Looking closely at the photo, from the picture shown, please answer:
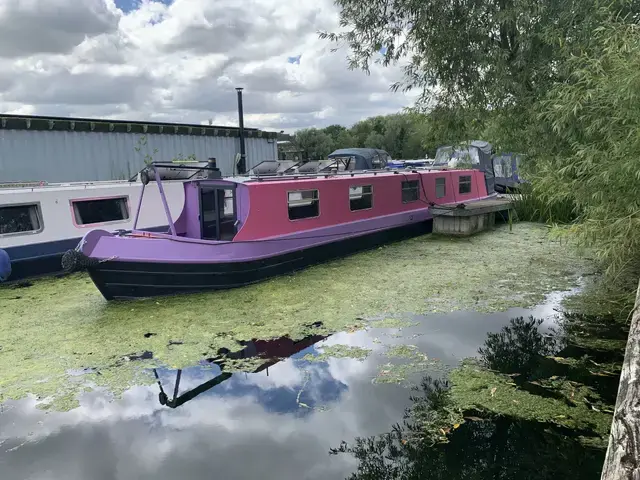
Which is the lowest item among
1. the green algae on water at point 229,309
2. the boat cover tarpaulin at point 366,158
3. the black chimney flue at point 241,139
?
the green algae on water at point 229,309

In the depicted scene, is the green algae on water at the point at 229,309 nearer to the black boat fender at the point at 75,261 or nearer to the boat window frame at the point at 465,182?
the black boat fender at the point at 75,261

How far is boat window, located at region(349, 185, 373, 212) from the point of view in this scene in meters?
9.12

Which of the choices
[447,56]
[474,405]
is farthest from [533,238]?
[474,405]

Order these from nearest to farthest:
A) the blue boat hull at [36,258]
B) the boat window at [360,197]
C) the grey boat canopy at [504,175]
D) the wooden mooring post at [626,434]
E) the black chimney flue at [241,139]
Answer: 1. the wooden mooring post at [626,434]
2. the blue boat hull at [36,258]
3. the boat window at [360,197]
4. the grey boat canopy at [504,175]
5. the black chimney flue at [241,139]

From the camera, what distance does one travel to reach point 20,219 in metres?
7.39

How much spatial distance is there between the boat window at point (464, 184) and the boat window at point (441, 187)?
70 centimetres

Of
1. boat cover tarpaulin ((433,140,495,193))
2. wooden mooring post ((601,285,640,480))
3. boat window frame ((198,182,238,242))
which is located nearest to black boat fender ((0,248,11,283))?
boat window frame ((198,182,238,242))

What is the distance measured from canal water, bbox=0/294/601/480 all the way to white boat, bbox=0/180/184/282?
13.5 ft

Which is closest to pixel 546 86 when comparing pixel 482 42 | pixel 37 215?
pixel 482 42

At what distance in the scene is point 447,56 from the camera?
6586 mm

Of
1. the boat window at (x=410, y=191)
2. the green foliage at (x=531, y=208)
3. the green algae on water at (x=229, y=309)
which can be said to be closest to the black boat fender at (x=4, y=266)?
the green algae on water at (x=229, y=309)

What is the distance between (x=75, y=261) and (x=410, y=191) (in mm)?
7097

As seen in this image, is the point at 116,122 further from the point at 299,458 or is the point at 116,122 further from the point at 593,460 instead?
the point at 593,460

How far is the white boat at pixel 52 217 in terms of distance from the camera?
7254mm
